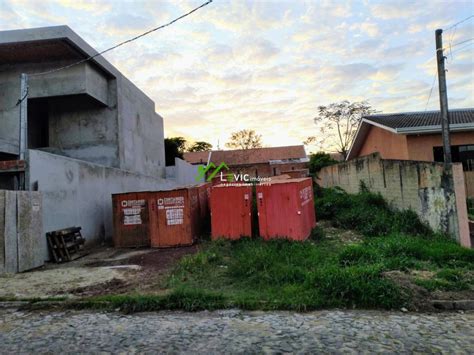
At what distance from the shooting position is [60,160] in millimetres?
9711

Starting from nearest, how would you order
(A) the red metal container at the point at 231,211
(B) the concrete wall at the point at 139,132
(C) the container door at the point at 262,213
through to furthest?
(C) the container door at the point at 262,213 → (A) the red metal container at the point at 231,211 → (B) the concrete wall at the point at 139,132

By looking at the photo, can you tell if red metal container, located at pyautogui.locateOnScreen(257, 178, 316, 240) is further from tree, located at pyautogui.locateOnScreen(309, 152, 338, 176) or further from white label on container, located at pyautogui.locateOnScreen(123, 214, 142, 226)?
tree, located at pyautogui.locateOnScreen(309, 152, 338, 176)

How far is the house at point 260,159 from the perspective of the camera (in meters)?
42.0

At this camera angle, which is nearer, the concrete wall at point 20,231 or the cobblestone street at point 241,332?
the cobblestone street at point 241,332

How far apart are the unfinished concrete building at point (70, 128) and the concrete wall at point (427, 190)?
32.2 ft

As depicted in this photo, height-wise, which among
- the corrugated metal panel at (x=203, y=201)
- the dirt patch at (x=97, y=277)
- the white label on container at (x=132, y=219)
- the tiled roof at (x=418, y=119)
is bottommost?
the dirt patch at (x=97, y=277)

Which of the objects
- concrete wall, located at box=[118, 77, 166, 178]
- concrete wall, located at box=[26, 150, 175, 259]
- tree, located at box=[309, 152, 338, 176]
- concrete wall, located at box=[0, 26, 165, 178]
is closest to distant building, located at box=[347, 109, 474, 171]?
tree, located at box=[309, 152, 338, 176]

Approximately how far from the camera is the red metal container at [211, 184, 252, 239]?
355 inches

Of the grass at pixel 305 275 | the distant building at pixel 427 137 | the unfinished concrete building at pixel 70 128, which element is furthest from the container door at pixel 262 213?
the distant building at pixel 427 137

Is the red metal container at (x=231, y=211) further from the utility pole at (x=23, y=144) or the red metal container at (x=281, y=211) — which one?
the utility pole at (x=23, y=144)

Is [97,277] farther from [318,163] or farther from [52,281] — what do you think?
[318,163]

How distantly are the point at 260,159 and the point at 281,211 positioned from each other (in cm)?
3520

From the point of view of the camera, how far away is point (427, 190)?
8680 millimetres

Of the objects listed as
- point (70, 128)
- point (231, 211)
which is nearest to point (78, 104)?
point (70, 128)
